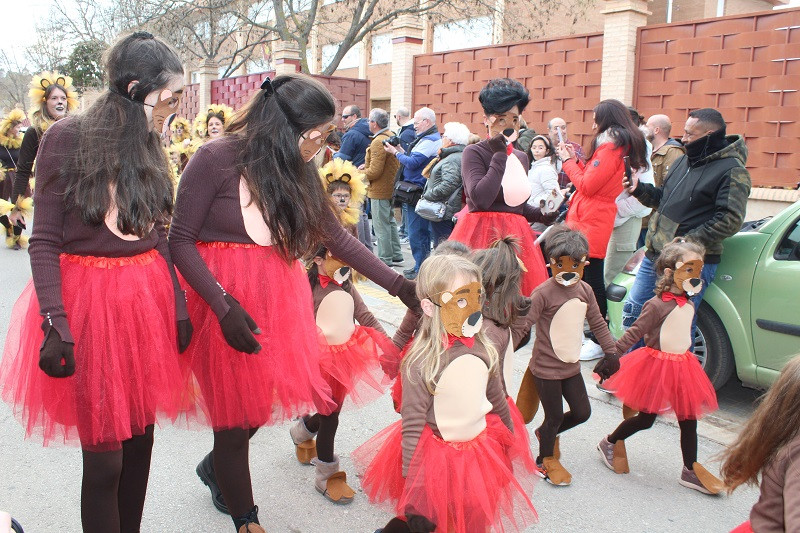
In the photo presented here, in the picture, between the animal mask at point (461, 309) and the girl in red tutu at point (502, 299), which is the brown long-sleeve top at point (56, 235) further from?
the girl in red tutu at point (502, 299)

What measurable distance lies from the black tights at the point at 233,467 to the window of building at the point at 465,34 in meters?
21.2

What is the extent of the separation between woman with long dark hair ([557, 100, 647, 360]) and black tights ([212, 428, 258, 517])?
3654 mm

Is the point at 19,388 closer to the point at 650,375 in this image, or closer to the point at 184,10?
the point at 650,375

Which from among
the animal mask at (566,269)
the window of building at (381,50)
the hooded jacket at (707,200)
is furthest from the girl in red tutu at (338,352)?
the window of building at (381,50)

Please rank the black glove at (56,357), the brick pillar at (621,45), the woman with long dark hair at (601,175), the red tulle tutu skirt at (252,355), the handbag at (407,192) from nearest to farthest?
1. the black glove at (56,357)
2. the red tulle tutu skirt at (252,355)
3. the woman with long dark hair at (601,175)
4. the handbag at (407,192)
5. the brick pillar at (621,45)

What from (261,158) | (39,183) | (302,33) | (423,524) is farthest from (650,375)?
(302,33)

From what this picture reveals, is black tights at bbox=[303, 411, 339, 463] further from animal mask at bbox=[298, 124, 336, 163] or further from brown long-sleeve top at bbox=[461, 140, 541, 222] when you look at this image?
brown long-sleeve top at bbox=[461, 140, 541, 222]

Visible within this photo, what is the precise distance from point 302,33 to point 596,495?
1834cm

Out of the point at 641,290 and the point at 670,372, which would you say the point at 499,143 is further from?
the point at 670,372

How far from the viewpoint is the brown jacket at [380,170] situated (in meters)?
9.66

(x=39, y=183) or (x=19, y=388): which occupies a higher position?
(x=39, y=183)

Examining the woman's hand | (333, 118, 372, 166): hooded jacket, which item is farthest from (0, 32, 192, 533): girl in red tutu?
(333, 118, 372, 166): hooded jacket

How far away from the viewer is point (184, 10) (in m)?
22.3

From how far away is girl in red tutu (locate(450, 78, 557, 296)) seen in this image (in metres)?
4.61
